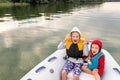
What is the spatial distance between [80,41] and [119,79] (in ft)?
3.64

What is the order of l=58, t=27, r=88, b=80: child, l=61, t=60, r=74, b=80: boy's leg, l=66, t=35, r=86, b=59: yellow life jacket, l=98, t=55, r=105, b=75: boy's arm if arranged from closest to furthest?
l=98, t=55, r=105, b=75: boy's arm → l=61, t=60, r=74, b=80: boy's leg → l=58, t=27, r=88, b=80: child → l=66, t=35, r=86, b=59: yellow life jacket

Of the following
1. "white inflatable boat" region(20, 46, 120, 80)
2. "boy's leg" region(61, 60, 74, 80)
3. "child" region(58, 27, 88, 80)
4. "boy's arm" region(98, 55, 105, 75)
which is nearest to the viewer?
"white inflatable boat" region(20, 46, 120, 80)

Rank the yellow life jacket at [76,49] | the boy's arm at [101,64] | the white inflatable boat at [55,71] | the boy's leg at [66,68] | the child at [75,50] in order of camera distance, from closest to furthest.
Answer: the white inflatable boat at [55,71], the boy's arm at [101,64], the boy's leg at [66,68], the child at [75,50], the yellow life jacket at [76,49]

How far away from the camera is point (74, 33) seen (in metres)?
5.07

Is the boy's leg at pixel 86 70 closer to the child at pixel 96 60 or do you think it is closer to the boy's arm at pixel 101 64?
the child at pixel 96 60

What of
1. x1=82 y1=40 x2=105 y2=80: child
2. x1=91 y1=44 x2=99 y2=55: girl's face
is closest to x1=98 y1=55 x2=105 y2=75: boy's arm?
x1=82 y1=40 x2=105 y2=80: child

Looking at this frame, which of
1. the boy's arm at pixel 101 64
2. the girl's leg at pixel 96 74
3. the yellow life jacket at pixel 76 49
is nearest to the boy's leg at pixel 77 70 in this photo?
the yellow life jacket at pixel 76 49

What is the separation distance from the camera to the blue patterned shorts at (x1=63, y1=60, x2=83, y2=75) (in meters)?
4.96

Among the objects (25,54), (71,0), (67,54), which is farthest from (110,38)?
(71,0)

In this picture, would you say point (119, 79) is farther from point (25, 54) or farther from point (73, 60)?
point (25, 54)

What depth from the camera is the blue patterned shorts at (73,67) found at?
496cm

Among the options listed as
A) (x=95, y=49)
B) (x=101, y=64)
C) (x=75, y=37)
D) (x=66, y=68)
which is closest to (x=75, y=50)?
(x=75, y=37)

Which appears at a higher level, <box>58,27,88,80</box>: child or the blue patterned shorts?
<box>58,27,88,80</box>: child

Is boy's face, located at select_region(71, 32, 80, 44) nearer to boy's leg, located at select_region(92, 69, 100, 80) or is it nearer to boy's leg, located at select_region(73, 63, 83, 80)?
boy's leg, located at select_region(73, 63, 83, 80)
